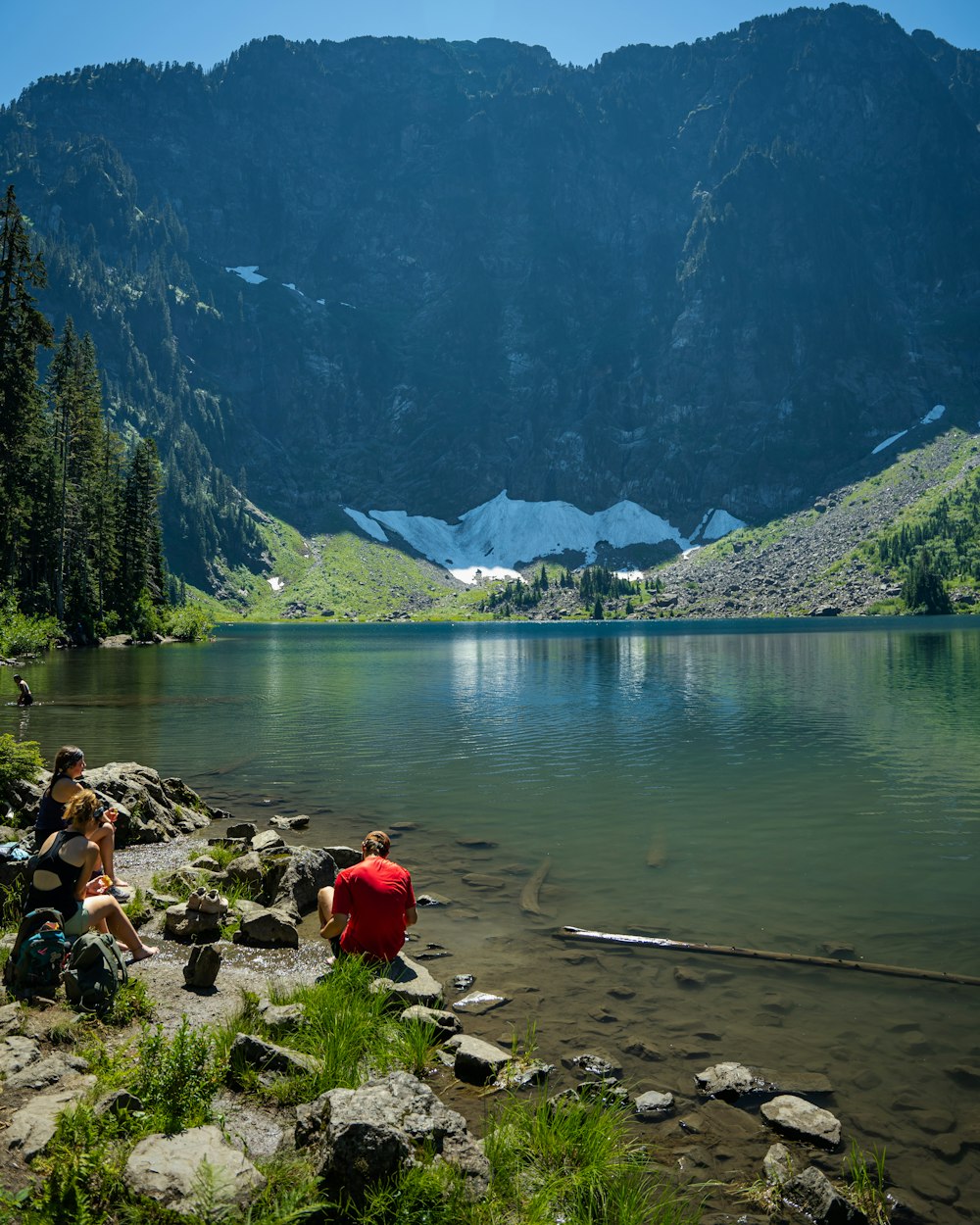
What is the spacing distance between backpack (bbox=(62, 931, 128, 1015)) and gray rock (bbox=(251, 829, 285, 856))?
820 cm

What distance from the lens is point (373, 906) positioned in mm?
11852

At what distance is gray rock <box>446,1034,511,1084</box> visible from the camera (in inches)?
375

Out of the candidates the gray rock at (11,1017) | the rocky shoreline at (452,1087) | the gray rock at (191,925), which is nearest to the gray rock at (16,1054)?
the rocky shoreline at (452,1087)

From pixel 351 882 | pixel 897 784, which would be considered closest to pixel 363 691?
pixel 897 784

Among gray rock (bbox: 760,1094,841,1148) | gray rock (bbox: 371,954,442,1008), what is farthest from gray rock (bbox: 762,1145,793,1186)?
gray rock (bbox: 371,954,442,1008)

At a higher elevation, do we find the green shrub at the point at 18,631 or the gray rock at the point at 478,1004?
the green shrub at the point at 18,631

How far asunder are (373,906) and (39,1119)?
5.46 m

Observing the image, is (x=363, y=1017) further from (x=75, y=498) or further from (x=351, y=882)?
(x=75, y=498)

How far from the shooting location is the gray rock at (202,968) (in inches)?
432

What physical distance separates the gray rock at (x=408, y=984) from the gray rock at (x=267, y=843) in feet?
23.0

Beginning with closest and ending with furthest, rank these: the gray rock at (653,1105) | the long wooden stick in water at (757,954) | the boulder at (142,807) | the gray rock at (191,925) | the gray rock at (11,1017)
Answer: the gray rock at (11,1017) < the gray rock at (653,1105) < the long wooden stick in water at (757,954) < the gray rock at (191,925) < the boulder at (142,807)

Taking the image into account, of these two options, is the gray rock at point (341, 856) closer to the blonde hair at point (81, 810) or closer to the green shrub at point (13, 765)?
the blonde hair at point (81, 810)

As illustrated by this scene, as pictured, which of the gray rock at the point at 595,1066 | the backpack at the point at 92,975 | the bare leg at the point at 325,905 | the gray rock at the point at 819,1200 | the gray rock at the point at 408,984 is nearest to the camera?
the gray rock at the point at 819,1200

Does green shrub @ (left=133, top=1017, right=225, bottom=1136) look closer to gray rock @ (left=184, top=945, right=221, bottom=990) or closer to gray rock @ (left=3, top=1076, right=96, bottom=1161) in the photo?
gray rock @ (left=3, top=1076, right=96, bottom=1161)
